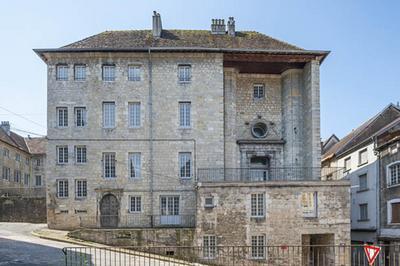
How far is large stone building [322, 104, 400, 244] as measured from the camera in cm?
2677

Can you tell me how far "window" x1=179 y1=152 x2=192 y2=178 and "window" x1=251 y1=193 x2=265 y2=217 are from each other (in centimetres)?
480

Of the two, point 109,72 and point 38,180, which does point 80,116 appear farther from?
point 38,180

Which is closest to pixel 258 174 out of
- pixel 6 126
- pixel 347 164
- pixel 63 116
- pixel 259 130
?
pixel 259 130

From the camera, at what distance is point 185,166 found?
88.0ft

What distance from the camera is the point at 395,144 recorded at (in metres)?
24.1

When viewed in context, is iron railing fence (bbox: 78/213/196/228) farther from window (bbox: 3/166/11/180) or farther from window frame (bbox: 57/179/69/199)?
window (bbox: 3/166/11/180)

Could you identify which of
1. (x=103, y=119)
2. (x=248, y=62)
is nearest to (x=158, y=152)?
(x=103, y=119)

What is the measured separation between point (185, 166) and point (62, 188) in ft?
24.4

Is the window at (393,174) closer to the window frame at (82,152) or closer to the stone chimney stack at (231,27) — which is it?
the stone chimney stack at (231,27)

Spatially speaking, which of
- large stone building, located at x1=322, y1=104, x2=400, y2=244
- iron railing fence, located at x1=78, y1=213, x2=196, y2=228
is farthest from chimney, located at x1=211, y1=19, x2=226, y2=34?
iron railing fence, located at x1=78, y1=213, x2=196, y2=228

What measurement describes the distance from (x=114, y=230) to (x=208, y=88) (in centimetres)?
1009

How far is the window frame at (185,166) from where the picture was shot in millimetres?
26766

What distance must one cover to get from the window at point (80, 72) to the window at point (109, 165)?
4.88 metres

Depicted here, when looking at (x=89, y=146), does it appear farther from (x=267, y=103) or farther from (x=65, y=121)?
(x=267, y=103)
